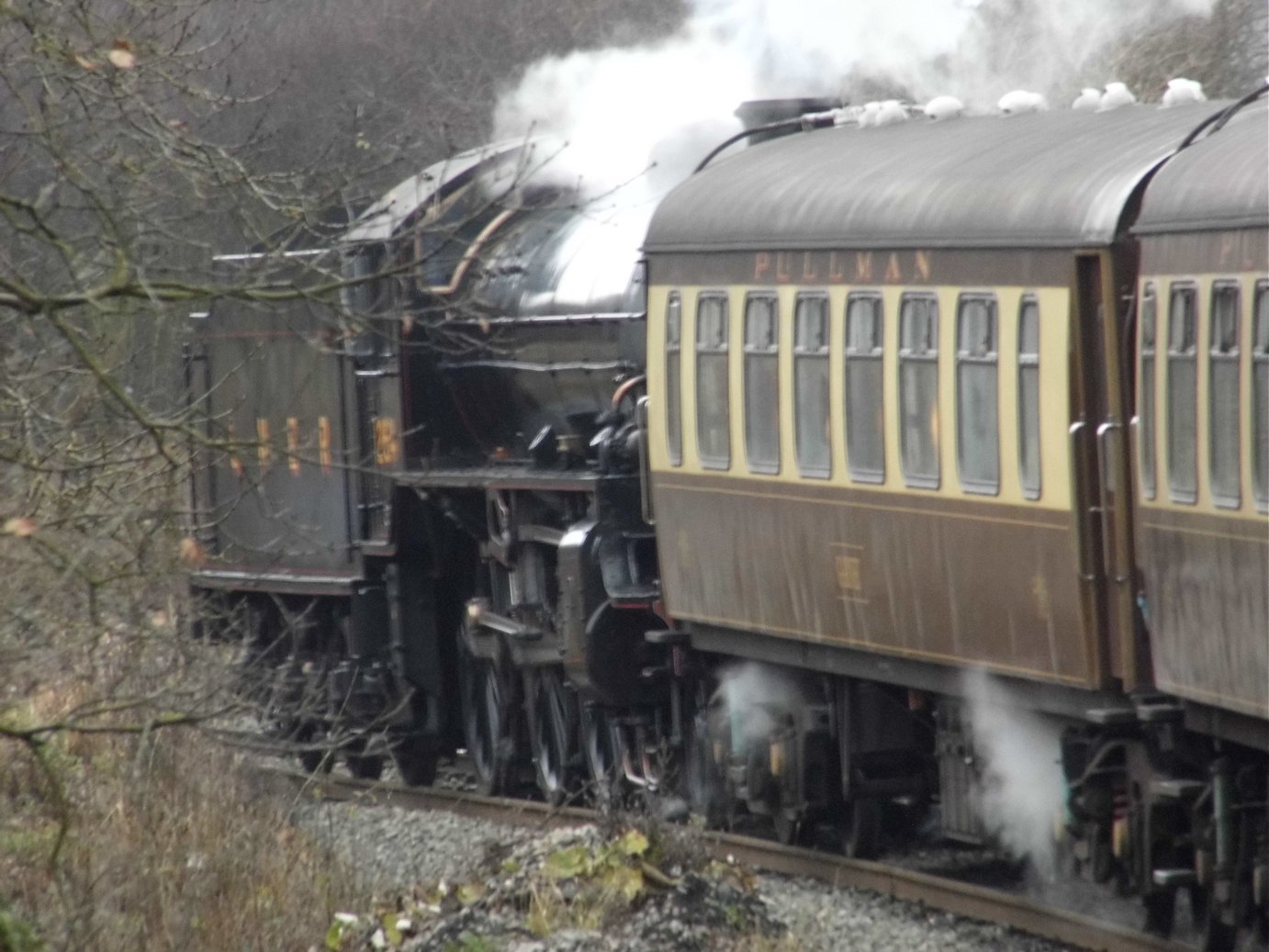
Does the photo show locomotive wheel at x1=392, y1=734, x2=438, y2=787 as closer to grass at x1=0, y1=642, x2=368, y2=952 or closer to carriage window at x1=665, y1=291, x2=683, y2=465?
grass at x1=0, y1=642, x2=368, y2=952

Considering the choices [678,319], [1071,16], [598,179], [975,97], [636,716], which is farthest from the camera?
[975,97]

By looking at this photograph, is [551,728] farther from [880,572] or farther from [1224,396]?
[1224,396]

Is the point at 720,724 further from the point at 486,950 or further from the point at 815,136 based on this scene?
the point at 486,950

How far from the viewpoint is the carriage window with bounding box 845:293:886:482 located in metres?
11.7

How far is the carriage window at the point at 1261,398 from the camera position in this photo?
8.90 m

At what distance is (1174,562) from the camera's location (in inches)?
383

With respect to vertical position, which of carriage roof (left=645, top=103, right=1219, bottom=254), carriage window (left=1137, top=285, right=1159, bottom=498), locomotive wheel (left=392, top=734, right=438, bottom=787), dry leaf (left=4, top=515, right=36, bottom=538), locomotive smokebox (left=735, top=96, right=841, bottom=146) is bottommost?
locomotive wheel (left=392, top=734, right=438, bottom=787)

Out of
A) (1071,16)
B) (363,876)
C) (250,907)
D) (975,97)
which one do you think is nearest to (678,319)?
(363,876)

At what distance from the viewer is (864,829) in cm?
1309

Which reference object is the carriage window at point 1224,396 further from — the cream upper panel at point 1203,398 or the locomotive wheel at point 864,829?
the locomotive wheel at point 864,829

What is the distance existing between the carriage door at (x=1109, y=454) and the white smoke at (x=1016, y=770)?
3.53ft

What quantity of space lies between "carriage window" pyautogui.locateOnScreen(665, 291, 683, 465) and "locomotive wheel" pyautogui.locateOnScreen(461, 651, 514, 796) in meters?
3.20

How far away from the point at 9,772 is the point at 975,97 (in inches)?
383

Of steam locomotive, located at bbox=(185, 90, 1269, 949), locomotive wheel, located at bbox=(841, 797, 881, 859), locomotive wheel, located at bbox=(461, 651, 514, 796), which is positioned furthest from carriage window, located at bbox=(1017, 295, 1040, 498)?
locomotive wheel, located at bbox=(461, 651, 514, 796)
